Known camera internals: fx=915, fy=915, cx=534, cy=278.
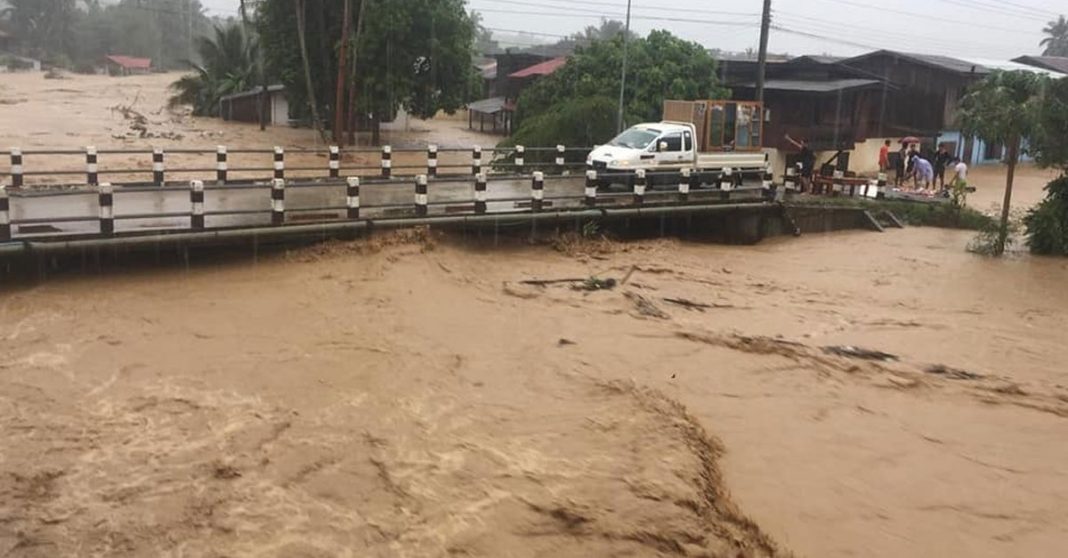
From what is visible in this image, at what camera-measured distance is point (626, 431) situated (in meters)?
8.34

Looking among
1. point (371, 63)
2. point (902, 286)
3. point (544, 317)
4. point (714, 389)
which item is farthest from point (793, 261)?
point (371, 63)

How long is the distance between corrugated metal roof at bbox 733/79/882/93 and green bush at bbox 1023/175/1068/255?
13419 millimetres

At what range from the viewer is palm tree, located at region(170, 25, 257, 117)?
45.1 m

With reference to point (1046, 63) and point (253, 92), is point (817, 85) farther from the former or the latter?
point (1046, 63)

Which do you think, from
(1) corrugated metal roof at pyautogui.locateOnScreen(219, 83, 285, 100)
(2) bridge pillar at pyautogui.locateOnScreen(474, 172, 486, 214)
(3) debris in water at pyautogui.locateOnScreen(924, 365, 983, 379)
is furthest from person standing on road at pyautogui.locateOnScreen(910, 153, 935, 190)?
(1) corrugated metal roof at pyautogui.locateOnScreen(219, 83, 285, 100)

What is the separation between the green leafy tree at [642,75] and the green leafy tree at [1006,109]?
12.1 metres

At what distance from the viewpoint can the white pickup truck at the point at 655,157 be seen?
19.2m

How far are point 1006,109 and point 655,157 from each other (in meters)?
6.84

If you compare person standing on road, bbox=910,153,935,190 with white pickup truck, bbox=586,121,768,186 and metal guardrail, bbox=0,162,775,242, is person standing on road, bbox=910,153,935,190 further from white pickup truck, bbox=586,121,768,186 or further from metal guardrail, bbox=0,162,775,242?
white pickup truck, bbox=586,121,768,186

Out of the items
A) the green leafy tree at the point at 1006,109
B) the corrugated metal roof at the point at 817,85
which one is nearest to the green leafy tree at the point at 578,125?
the corrugated metal roof at the point at 817,85

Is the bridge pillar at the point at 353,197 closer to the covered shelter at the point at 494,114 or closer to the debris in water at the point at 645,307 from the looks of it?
the debris in water at the point at 645,307

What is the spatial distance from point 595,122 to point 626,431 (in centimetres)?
1962

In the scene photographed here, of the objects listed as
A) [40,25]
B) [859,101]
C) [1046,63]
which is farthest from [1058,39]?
[40,25]

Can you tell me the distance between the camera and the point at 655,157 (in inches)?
774
